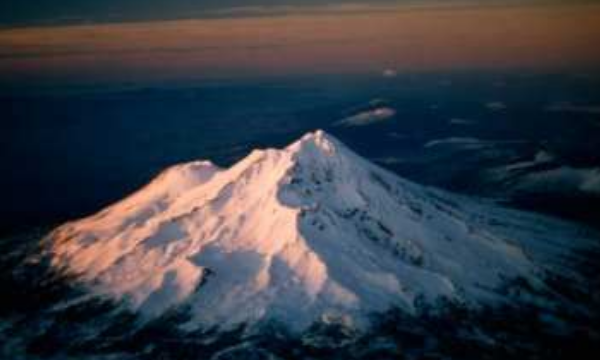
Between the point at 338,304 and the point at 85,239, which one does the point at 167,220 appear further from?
the point at 338,304

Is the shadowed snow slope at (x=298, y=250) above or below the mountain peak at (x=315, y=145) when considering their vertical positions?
below

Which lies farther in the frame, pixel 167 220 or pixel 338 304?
pixel 167 220

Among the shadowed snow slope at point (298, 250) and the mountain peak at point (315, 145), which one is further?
the mountain peak at point (315, 145)

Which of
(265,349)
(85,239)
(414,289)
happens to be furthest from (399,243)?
(85,239)

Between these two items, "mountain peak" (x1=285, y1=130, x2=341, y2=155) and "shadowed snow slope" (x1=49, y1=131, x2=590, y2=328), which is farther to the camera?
"mountain peak" (x1=285, y1=130, x2=341, y2=155)

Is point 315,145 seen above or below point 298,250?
above

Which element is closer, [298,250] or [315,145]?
[298,250]

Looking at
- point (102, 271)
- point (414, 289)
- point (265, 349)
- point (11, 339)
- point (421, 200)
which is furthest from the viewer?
point (421, 200)

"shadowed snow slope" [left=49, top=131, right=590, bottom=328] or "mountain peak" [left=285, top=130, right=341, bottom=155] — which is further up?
"mountain peak" [left=285, top=130, right=341, bottom=155]
